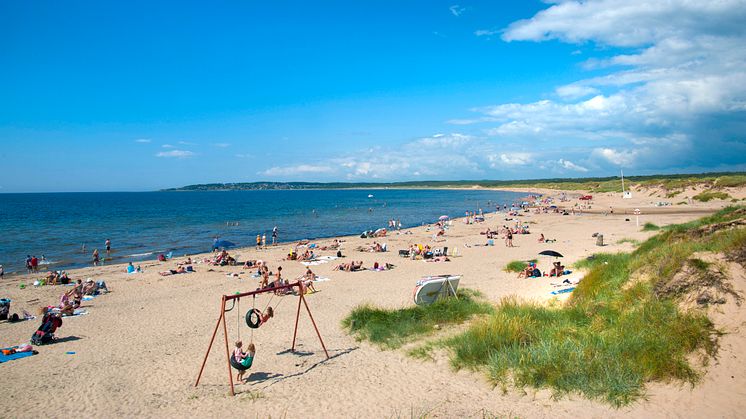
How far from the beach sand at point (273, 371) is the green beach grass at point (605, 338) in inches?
10.8

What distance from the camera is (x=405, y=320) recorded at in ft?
40.0

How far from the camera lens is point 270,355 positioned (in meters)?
11.1

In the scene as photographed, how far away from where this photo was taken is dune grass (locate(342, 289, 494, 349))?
37.6ft

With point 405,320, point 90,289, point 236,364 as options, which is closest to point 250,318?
point 236,364

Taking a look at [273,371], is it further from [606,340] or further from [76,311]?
[76,311]

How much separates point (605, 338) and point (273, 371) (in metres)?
7.25

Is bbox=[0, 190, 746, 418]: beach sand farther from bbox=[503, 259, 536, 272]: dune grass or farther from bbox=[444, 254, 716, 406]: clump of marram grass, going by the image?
bbox=[503, 259, 536, 272]: dune grass

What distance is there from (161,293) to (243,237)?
2364 cm

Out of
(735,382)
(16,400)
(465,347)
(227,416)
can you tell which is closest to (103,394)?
(16,400)

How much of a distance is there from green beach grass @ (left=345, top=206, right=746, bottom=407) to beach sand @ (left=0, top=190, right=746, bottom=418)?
0.27 metres

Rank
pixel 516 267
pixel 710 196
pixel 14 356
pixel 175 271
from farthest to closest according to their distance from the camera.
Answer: pixel 710 196 < pixel 175 271 < pixel 516 267 < pixel 14 356

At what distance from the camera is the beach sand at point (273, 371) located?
291 inches

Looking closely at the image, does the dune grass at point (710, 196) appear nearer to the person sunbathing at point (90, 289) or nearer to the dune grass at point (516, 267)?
the dune grass at point (516, 267)

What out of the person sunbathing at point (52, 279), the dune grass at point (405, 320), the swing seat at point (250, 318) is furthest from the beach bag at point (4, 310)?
the dune grass at point (405, 320)
